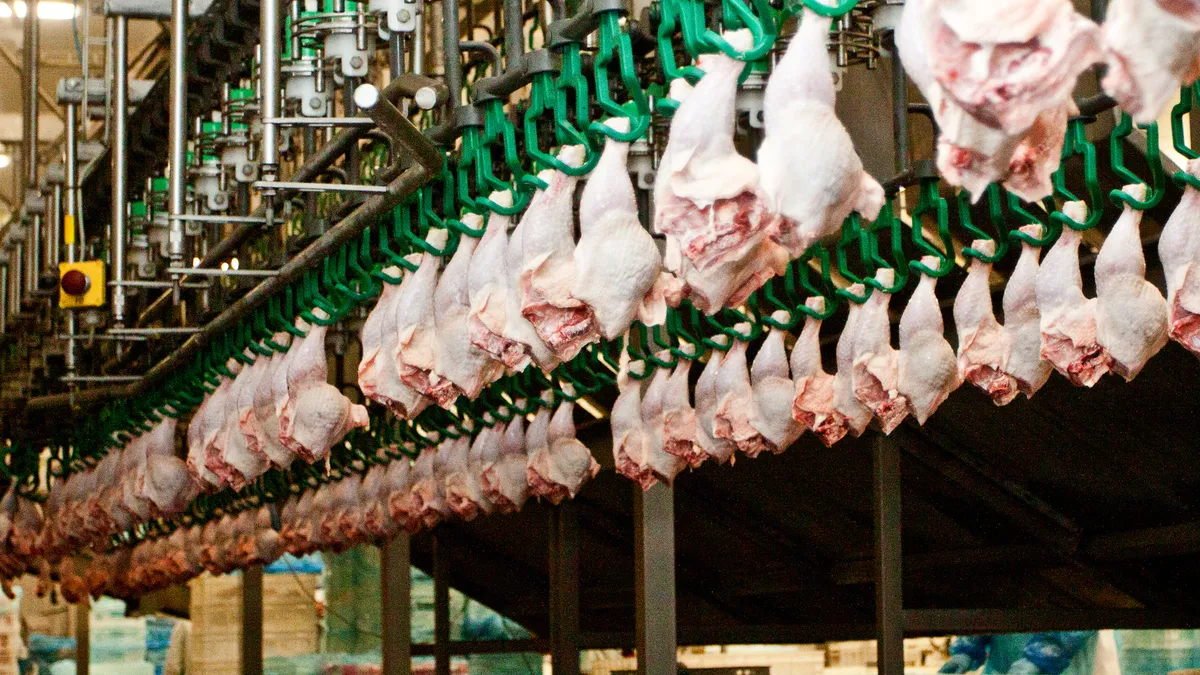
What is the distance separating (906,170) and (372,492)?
419cm

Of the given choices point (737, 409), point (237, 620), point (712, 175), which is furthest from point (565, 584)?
point (237, 620)

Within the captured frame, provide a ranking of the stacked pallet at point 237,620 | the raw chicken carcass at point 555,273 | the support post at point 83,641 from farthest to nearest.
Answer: the stacked pallet at point 237,620, the support post at point 83,641, the raw chicken carcass at point 555,273

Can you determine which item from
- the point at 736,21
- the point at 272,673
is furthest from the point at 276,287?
the point at 272,673

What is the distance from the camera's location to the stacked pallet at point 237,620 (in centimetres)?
1162

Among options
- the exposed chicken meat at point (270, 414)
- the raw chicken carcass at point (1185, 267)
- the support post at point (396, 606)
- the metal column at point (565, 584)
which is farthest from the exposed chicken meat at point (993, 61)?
the support post at point (396, 606)

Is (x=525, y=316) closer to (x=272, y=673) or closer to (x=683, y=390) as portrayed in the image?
(x=683, y=390)

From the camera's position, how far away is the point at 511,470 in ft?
17.6

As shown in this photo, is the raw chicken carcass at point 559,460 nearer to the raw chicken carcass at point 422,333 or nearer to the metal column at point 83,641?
the raw chicken carcass at point 422,333

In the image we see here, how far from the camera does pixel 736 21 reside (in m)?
2.31

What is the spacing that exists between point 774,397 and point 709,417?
10.0 inches

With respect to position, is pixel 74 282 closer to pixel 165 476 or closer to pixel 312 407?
pixel 165 476

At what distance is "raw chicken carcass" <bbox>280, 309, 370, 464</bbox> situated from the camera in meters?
4.38

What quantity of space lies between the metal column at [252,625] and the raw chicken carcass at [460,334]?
274 inches

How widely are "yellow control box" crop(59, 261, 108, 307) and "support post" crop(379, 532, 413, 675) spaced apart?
2951 mm
